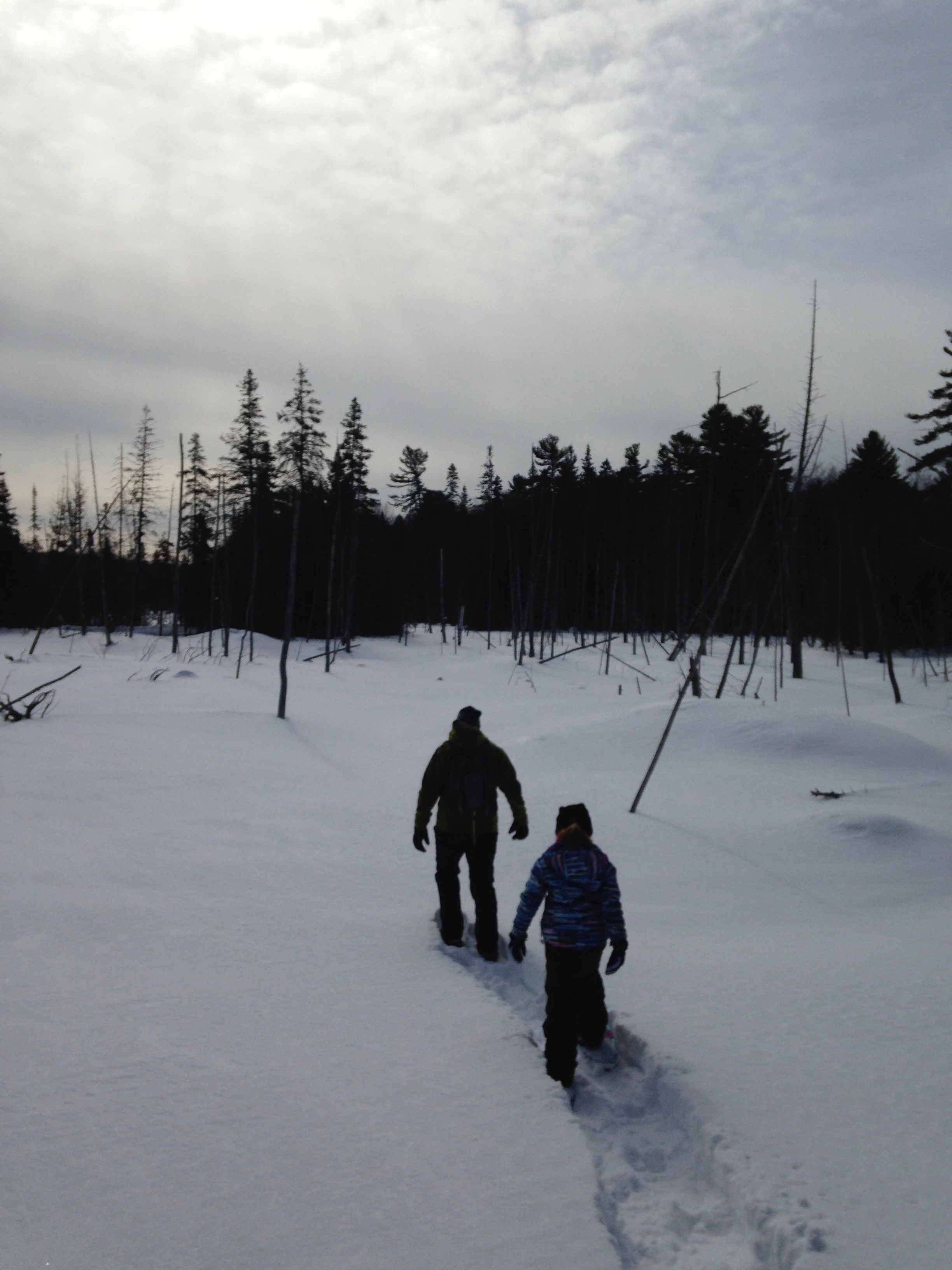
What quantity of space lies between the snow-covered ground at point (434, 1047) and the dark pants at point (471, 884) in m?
0.27

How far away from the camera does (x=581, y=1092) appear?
4.82m

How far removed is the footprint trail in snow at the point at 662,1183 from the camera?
11.1ft

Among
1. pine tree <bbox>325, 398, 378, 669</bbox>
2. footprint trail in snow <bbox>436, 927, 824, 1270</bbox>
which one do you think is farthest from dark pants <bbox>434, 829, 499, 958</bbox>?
pine tree <bbox>325, 398, 378, 669</bbox>

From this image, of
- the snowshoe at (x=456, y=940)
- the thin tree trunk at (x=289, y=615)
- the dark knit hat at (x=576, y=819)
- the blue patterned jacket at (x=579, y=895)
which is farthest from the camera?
the thin tree trunk at (x=289, y=615)

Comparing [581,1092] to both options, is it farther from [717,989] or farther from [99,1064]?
[99,1064]

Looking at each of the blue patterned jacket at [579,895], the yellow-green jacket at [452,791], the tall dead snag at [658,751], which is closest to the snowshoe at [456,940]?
the yellow-green jacket at [452,791]

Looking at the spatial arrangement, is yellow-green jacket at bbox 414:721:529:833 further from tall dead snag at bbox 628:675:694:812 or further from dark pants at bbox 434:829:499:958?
tall dead snag at bbox 628:675:694:812

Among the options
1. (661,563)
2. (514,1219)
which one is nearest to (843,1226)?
(514,1219)

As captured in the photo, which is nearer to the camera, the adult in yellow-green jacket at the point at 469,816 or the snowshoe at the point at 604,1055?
the snowshoe at the point at 604,1055

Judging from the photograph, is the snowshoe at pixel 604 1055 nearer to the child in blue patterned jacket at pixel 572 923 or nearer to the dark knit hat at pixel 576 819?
the child in blue patterned jacket at pixel 572 923

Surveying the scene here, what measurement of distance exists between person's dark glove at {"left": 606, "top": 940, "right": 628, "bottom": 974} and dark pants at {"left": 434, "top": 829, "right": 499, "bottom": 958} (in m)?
1.97

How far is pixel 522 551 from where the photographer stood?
61.2 meters

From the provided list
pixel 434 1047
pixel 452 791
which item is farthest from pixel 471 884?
pixel 434 1047

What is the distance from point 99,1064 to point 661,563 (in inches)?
2161
